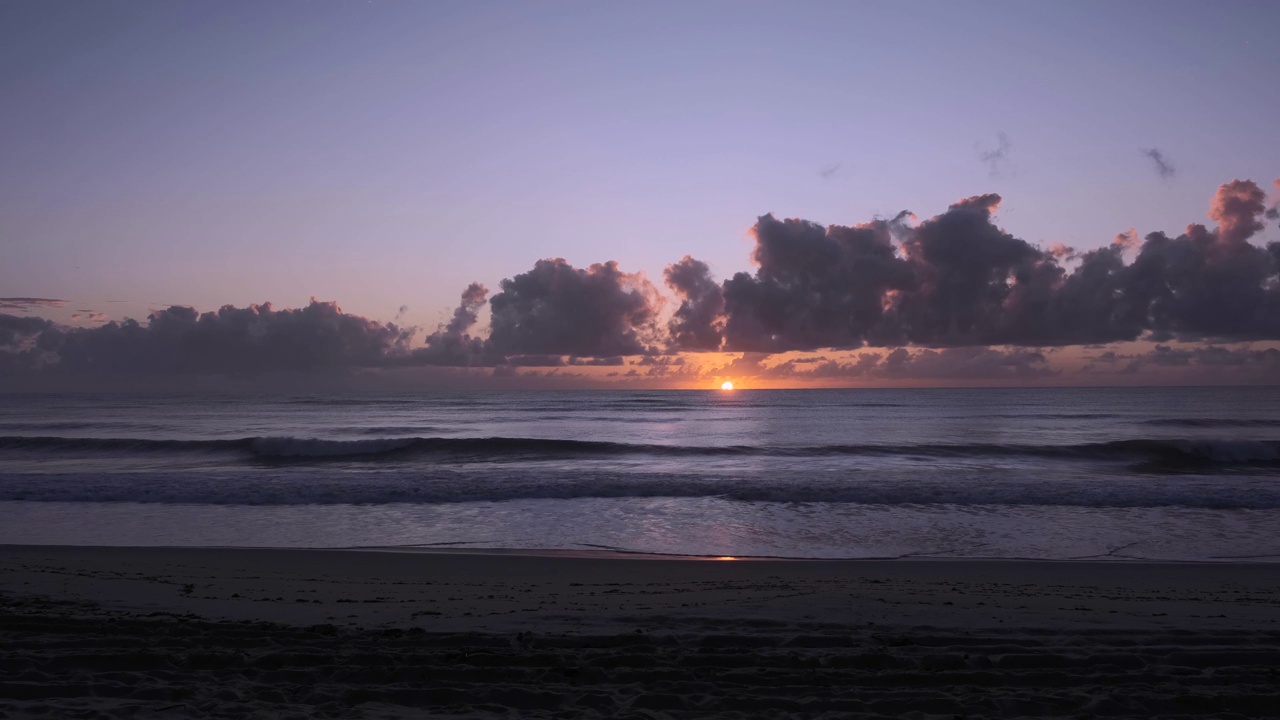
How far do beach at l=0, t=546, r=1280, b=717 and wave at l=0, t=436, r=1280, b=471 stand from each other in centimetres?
2217

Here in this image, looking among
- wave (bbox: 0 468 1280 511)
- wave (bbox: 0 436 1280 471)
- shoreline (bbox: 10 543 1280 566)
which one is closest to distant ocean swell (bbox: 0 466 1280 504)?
wave (bbox: 0 468 1280 511)

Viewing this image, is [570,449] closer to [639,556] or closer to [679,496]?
[679,496]

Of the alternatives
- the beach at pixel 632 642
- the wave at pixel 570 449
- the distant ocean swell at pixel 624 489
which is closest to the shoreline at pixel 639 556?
the beach at pixel 632 642

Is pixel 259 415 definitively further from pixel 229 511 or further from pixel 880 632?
pixel 880 632

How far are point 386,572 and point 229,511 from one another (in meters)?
8.38

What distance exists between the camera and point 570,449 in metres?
35.2

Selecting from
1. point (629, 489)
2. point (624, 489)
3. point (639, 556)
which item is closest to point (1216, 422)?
point (629, 489)

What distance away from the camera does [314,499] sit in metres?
18.0

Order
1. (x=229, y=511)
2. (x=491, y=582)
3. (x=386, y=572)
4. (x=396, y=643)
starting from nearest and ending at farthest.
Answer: (x=396, y=643) < (x=491, y=582) < (x=386, y=572) < (x=229, y=511)

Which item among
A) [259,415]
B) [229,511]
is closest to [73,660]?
[229,511]

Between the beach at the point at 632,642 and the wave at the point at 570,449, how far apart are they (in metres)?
22.2

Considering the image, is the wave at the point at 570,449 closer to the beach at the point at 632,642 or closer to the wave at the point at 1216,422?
the wave at the point at 1216,422

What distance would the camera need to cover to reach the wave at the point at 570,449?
3159 centimetres

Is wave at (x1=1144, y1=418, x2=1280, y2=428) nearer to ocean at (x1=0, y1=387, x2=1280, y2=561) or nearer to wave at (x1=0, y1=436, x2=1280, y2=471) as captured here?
wave at (x1=0, y1=436, x2=1280, y2=471)
